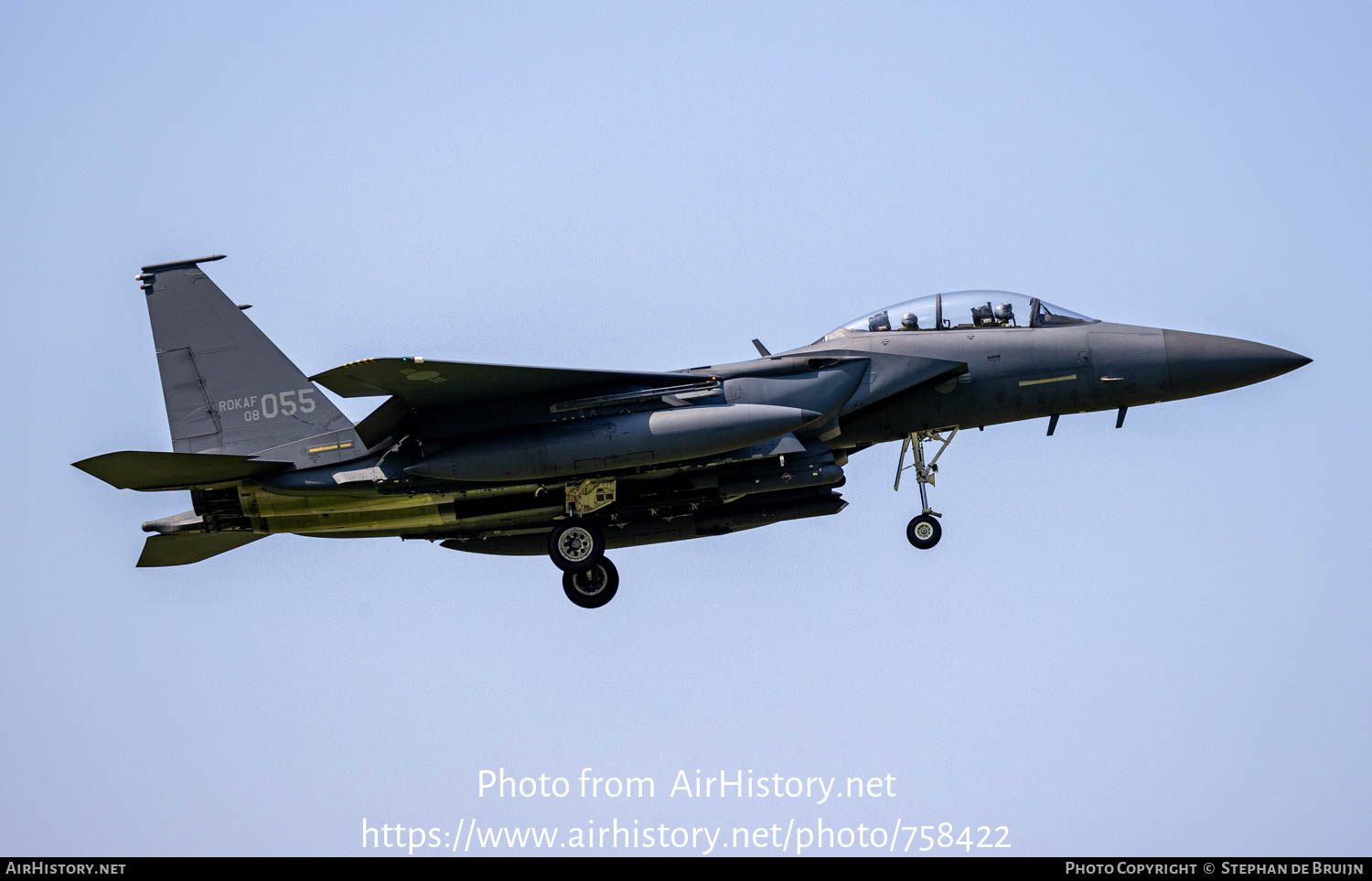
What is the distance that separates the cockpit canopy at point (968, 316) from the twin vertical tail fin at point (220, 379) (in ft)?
19.7

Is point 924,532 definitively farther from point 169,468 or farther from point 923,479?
point 169,468

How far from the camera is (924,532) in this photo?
1703cm

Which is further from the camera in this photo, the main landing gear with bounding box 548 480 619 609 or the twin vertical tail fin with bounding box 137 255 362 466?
the twin vertical tail fin with bounding box 137 255 362 466

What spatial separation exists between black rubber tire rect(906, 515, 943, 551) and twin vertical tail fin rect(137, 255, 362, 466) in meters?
6.24

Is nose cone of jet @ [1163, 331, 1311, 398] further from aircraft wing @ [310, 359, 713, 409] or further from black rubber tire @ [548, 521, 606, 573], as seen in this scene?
black rubber tire @ [548, 521, 606, 573]

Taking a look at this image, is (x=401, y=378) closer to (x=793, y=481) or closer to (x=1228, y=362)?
(x=793, y=481)

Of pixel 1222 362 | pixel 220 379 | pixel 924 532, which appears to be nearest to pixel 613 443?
pixel 924 532

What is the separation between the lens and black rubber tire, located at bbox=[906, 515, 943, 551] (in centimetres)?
1698

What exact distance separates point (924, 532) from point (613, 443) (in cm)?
364

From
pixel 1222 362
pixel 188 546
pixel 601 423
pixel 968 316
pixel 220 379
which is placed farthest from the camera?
pixel 220 379

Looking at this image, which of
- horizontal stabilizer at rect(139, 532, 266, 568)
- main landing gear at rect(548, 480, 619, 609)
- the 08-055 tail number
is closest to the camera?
main landing gear at rect(548, 480, 619, 609)

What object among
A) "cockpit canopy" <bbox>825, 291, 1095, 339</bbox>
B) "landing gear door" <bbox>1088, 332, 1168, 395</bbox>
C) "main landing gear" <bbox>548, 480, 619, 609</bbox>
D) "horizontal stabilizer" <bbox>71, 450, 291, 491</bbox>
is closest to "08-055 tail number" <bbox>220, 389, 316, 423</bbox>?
"horizontal stabilizer" <bbox>71, 450, 291, 491</bbox>

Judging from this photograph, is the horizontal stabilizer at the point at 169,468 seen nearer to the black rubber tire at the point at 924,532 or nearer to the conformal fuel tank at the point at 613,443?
the conformal fuel tank at the point at 613,443

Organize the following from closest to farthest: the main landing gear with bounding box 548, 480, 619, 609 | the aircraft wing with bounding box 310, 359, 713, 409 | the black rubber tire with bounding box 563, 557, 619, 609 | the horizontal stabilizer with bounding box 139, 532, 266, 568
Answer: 1. the aircraft wing with bounding box 310, 359, 713, 409
2. the main landing gear with bounding box 548, 480, 619, 609
3. the horizontal stabilizer with bounding box 139, 532, 266, 568
4. the black rubber tire with bounding box 563, 557, 619, 609
